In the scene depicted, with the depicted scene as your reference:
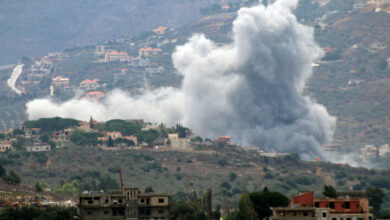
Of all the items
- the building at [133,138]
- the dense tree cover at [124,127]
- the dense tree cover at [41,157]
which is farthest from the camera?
the dense tree cover at [124,127]

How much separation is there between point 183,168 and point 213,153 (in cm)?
972

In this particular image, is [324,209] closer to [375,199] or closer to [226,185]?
[375,199]

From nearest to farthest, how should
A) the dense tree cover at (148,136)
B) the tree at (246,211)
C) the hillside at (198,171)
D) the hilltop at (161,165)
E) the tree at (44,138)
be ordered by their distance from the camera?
the tree at (246,211)
the hilltop at (161,165)
the hillside at (198,171)
the tree at (44,138)
the dense tree cover at (148,136)

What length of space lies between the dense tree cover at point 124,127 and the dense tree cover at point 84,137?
6.62 m

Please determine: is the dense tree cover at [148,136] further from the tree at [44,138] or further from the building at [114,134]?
the tree at [44,138]

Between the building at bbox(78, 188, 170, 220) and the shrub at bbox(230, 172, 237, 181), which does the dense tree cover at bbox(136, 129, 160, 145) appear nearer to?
the shrub at bbox(230, 172, 237, 181)

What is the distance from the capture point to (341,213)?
2857 inches

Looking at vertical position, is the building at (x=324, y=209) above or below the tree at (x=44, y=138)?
below

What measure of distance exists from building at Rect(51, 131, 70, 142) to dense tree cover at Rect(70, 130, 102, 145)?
2.96 ft

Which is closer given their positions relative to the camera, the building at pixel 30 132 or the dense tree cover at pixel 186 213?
the dense tree cover at pixel 186 213

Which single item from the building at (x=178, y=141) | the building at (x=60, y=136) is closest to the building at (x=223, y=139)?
the building at (x=178, y=141)

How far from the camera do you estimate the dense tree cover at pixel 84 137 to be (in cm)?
16793

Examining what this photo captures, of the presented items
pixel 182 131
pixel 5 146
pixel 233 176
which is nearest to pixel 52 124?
pixel 5 146

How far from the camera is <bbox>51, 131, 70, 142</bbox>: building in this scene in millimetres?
173000
